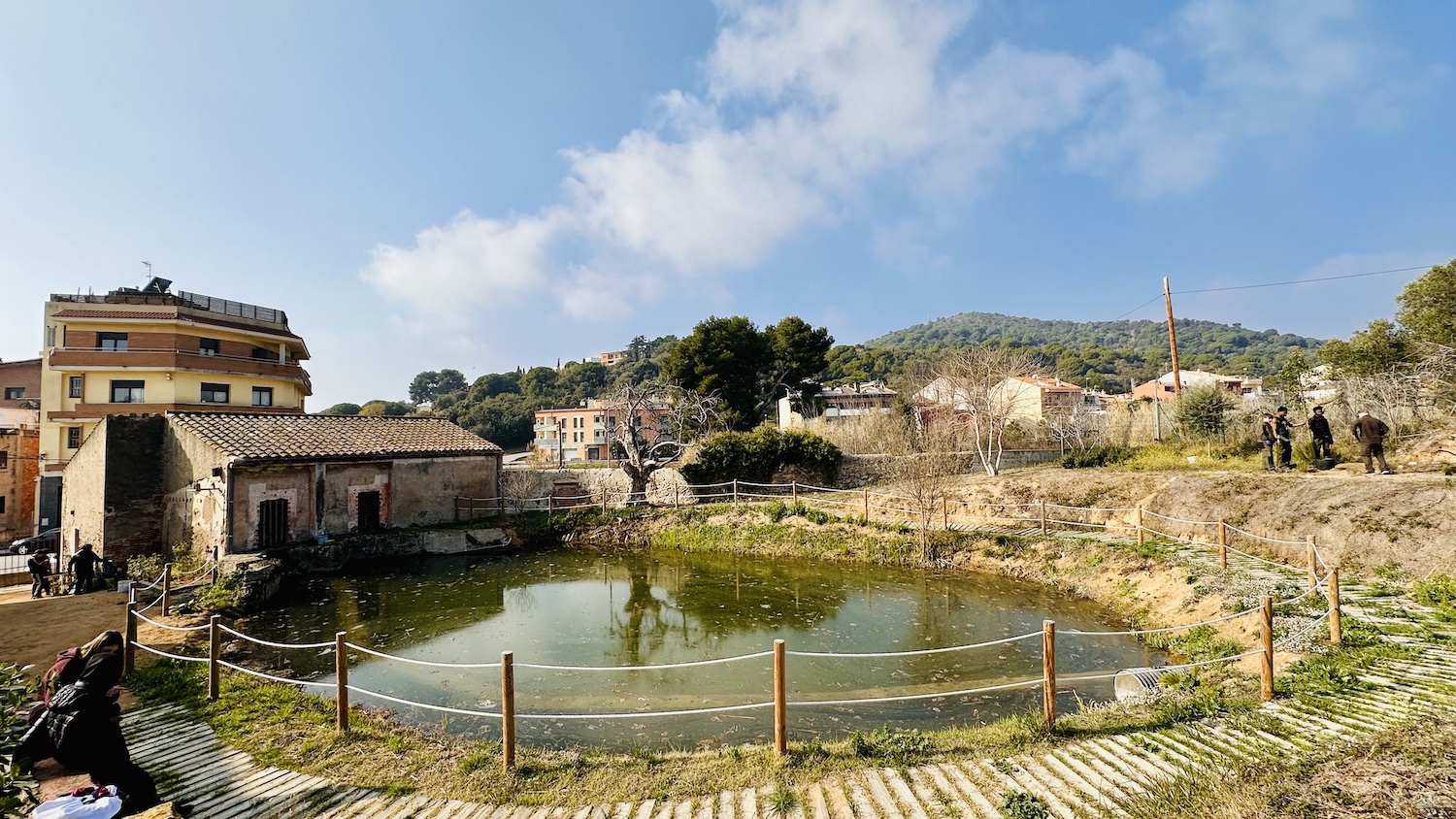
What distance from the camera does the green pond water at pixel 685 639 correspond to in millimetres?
7883

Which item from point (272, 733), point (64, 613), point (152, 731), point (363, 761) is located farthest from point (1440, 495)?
point (64, 613)

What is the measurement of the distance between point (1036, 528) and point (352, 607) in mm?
17726

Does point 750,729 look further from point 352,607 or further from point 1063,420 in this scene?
point 1063,420

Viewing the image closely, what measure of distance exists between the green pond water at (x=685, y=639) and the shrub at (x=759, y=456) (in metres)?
6.88

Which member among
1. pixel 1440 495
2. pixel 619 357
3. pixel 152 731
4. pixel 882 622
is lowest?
pixel 882 622

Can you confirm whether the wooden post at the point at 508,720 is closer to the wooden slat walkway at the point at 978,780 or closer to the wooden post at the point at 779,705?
the wooden slat walkway at the point at 978,780

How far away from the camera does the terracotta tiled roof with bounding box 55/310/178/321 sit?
24047 millimetres

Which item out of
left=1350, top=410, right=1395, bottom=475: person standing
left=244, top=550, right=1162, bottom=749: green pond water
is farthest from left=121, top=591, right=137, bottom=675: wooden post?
left=1350, top=410, right=1395, bottom=475: person standing

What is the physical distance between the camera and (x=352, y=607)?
13.6m

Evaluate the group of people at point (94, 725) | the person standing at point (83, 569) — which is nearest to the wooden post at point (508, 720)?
the group of people at point (94, 725)

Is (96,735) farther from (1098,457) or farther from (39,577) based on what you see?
(1098,457)

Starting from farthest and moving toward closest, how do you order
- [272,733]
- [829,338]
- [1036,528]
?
1. [829,338]
2. [1036,528]
3. [272,733]

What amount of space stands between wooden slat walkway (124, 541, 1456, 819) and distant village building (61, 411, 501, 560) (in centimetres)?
1338

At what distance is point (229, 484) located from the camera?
52.5 ft
